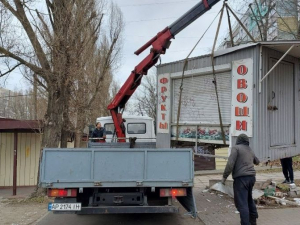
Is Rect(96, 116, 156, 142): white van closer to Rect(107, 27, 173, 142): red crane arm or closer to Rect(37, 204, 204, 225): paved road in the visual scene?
Rect(107, 27, 173, 142): red crane arm

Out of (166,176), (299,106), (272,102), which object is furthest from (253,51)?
(166,176)

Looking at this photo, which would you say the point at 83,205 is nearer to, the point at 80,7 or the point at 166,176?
the point at 166,176

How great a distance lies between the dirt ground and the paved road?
337 millimetres

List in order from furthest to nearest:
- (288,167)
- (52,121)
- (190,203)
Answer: (52,121)
(288,167)
(190,203)

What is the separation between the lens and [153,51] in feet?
27.2

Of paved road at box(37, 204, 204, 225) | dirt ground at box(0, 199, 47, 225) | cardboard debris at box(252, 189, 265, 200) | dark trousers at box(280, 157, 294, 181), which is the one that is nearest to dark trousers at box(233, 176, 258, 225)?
paved road at box(37, 204, 204, 225)

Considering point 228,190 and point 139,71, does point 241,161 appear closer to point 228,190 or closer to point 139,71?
point 228,190

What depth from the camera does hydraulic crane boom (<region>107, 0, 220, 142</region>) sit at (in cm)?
768

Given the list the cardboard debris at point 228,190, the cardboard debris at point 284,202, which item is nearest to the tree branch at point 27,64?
the cardboard debris at point 228,190

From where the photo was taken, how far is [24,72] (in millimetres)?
10094

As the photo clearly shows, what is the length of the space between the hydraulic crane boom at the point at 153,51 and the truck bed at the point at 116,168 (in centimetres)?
246

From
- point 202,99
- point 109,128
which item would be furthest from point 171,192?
point 109,128

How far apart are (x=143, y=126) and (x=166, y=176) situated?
6342 mm

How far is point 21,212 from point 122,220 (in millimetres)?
2769
